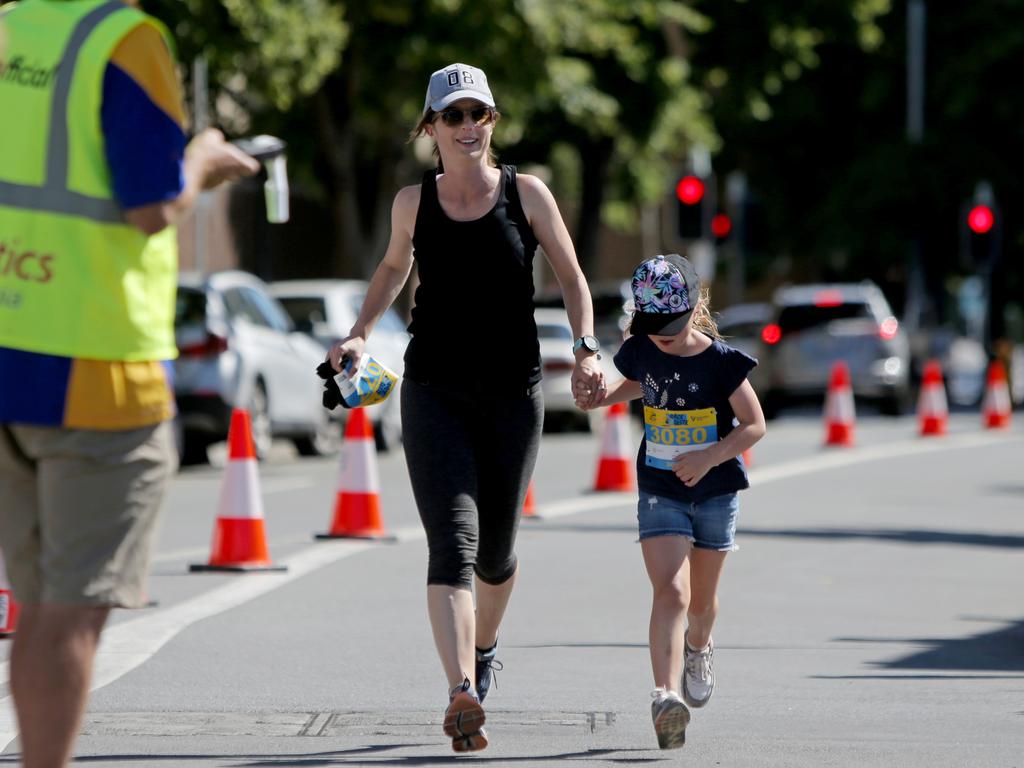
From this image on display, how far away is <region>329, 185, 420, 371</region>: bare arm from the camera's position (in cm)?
635

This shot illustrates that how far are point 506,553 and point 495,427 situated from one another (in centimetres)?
41

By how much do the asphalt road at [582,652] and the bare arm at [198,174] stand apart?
75.3 inches

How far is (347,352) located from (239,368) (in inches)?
484

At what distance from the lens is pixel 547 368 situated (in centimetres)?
2527

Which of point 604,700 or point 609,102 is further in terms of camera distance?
point 609,102

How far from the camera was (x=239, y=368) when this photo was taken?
1850 cm

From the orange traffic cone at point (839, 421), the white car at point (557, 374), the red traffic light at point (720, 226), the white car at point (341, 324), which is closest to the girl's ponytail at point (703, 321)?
the white car at point (341, 324)

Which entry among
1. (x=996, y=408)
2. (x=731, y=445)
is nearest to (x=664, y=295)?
(x=731, y=445)

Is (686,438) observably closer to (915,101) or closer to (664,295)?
(664,295)

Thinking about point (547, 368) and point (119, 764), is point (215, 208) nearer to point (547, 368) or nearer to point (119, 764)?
point (547, 368)

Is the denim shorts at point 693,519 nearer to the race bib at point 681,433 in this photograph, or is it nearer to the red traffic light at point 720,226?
the race bib at point 681,433

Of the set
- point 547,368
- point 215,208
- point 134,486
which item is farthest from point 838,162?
point 134,486

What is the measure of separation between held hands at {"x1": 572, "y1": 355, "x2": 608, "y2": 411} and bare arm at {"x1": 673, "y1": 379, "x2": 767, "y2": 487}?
12.5 inches

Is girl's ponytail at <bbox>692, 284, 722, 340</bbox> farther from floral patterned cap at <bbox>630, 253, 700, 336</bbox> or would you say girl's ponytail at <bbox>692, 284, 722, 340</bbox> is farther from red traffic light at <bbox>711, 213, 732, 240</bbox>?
red traffic light at <bbox>711, 213, 732, 240</bbox>
